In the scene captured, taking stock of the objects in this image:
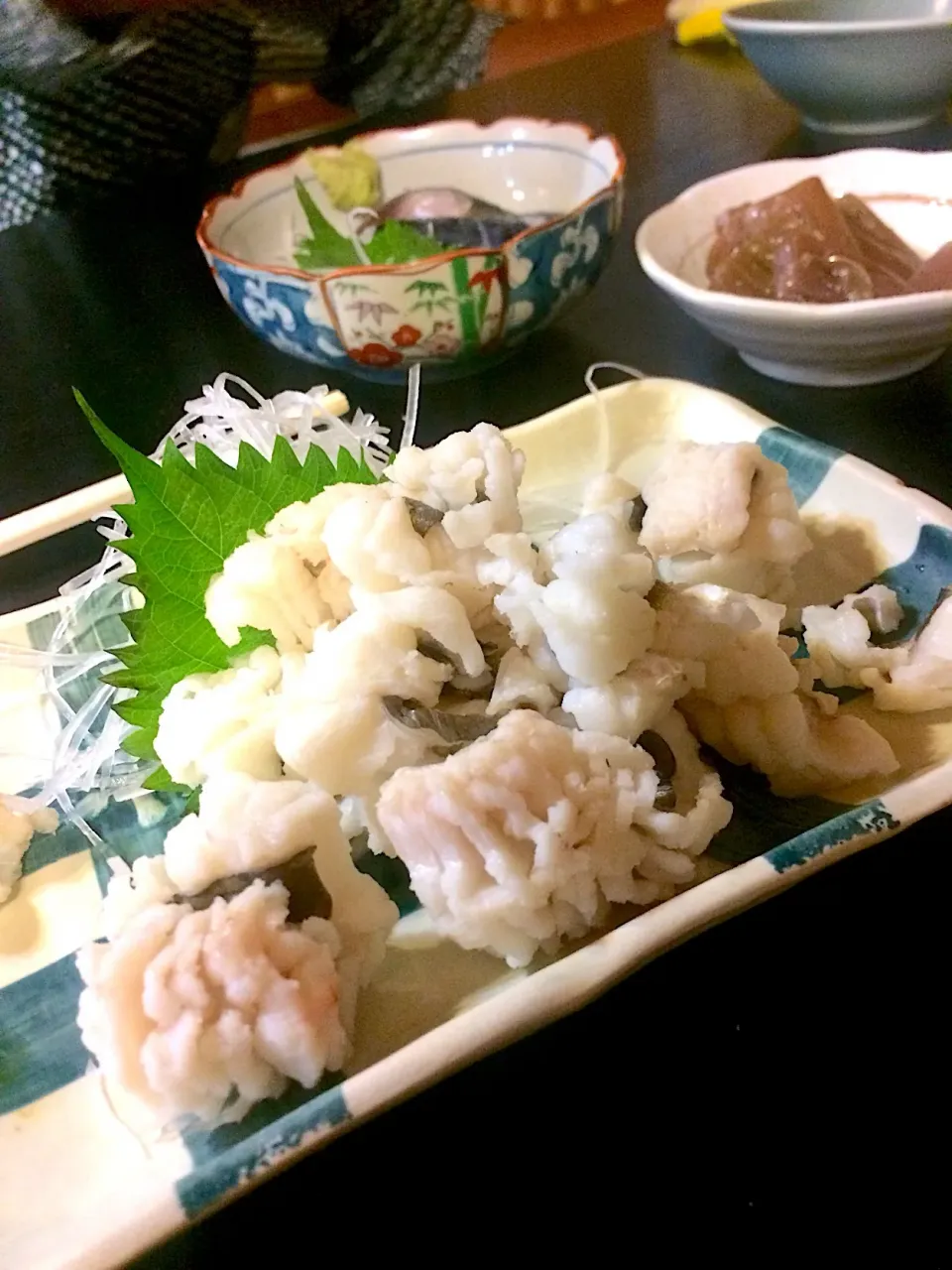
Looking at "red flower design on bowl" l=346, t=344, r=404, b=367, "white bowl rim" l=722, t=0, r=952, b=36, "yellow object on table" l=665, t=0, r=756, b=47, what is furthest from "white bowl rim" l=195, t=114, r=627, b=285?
"yellow object on table" l=665, t=0, r=756, b=47

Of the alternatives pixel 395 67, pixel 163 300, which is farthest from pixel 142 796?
pixel 395 67

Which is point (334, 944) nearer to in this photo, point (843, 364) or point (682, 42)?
point (843, 364)

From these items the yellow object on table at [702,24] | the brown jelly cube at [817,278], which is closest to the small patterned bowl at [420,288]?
the brown jelly cube at [817,278]

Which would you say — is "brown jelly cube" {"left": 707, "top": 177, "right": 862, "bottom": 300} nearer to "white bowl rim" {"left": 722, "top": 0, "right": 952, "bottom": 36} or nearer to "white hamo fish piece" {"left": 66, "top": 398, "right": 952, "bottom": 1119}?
"white hamo fish piece" {"left": 66, "top": 398, "right": 952, "bottom": 1119}

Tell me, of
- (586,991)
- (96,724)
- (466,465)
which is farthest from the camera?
(96,724)

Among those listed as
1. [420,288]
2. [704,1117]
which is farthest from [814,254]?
[704,1117]

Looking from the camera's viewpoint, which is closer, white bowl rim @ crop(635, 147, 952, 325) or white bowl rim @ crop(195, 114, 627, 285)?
white bowl rim @ crop(635, 147, 952, 325)
